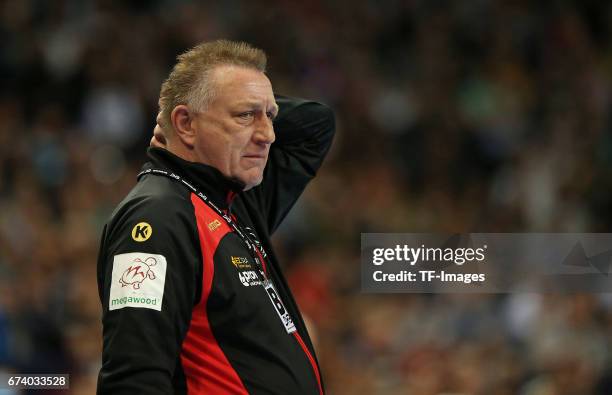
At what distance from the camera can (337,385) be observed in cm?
328

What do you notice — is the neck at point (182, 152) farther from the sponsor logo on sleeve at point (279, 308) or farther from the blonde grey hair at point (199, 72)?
the sponsor logo on sleeve at point (279, 308)

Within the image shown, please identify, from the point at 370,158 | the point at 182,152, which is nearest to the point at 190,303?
the point at 182,152

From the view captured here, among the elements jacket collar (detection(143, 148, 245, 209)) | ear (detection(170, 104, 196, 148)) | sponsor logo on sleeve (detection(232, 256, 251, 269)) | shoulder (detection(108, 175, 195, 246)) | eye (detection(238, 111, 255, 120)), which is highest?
eye (detection(238, 111, 255, 120))

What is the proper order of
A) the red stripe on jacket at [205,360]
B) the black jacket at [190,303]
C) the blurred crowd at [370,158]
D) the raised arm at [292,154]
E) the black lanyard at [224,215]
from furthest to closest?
the blurred crowd at [370,158], the raised arm at [292,154], the black lanyard at [224,215], the red stripe on jacket at [205,360], the black jacket at [190,303]

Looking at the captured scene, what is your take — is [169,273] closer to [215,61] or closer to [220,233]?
[220,233]

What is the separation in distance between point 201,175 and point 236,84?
0.19 metres

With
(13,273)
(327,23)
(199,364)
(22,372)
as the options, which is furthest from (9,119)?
(199,364)

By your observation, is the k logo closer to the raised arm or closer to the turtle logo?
the turtle logo

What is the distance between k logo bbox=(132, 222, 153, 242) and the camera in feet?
5.97

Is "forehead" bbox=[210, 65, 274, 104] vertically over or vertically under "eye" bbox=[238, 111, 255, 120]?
over

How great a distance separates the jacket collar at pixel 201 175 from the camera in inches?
79.8

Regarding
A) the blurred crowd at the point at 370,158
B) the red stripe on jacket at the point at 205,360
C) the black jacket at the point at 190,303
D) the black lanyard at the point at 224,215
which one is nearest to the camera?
the black jacket at the point at 190,303

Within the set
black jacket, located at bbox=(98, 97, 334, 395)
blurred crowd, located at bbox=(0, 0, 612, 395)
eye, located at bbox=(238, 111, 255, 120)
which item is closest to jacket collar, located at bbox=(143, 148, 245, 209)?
black jacket, located at bbox=(98, 97, 334, 395)

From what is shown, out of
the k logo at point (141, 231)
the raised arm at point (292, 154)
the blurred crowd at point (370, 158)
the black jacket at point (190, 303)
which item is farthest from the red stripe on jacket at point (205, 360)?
the blurred crowd at point (370, 158)
